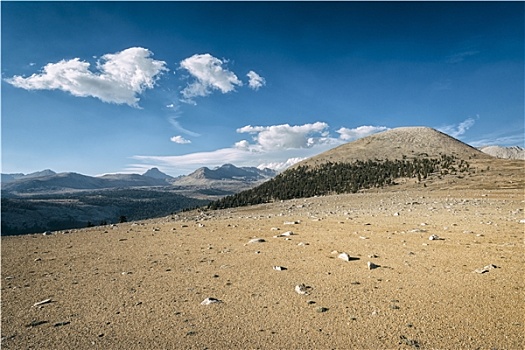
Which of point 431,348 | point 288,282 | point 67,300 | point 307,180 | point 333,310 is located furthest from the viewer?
point 307,180

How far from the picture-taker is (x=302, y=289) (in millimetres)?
8211

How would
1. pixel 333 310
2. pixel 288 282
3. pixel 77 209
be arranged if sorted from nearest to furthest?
pixel 333 310 → pixel 288 282 → pixel 77 209

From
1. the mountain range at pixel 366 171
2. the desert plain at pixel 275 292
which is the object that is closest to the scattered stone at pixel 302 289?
the desert plain at pixel 275 292

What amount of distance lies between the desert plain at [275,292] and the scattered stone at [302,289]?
63mm

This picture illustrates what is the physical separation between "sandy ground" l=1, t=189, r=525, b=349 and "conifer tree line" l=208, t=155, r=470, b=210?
45.4 metres

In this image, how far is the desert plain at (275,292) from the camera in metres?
6.06

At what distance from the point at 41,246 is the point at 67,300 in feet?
29.1

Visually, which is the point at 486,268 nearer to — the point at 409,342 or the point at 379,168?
the point at 409,342

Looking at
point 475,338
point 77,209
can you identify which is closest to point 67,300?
point 475,338

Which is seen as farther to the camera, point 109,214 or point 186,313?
point 109,214

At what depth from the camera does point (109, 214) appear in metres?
197

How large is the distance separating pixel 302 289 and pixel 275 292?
2.51 feet

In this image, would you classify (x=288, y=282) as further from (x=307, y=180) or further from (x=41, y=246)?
(x=307, y=180)

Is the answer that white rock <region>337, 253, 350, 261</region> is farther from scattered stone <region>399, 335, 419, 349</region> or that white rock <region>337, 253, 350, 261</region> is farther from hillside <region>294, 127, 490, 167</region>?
hillside <region>294, 127, 490, 167</region>
